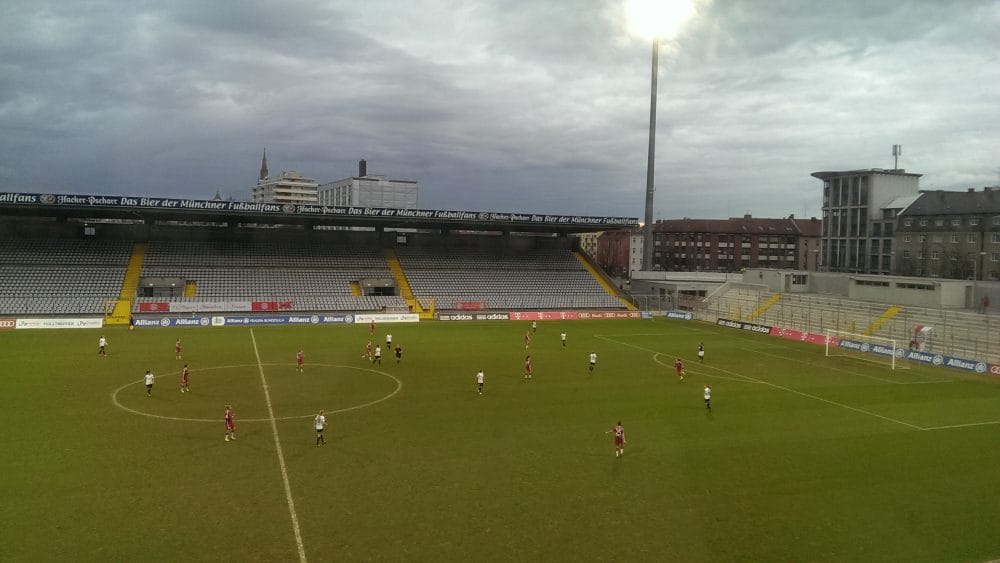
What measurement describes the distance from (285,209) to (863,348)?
53539 mm

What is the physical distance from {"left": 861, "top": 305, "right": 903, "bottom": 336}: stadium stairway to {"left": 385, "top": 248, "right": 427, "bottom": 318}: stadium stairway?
39312 mm

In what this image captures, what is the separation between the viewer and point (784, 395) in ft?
107

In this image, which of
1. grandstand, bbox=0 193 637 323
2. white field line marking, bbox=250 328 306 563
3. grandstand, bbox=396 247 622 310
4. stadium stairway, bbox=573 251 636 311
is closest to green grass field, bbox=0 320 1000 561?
white field line marking, bbox=250 328 306 563

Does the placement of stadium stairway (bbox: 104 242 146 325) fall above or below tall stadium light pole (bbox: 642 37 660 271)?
below

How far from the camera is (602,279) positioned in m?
82.5

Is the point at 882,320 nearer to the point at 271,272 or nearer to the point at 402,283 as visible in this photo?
the point at 402,283

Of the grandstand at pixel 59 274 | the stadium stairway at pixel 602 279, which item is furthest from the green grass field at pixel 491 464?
the stadium stairway at pixel 602 279

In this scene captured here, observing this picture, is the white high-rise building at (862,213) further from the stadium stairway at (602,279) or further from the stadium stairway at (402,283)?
the stadium stairway at (402,283)

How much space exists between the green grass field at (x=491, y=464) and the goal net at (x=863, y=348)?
5913 mm

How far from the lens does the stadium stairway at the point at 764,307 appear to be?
217 feet

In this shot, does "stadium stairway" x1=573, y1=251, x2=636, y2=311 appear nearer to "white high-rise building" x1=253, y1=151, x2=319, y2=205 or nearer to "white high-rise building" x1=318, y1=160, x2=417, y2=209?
"white high-rise building" x1=318, y1=160, x2=417, y2=209

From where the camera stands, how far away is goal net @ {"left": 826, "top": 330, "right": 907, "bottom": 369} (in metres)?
45.3

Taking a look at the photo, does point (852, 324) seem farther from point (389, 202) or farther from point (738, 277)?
point (389, 202)

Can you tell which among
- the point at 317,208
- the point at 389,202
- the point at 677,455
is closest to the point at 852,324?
the point at 677,455
